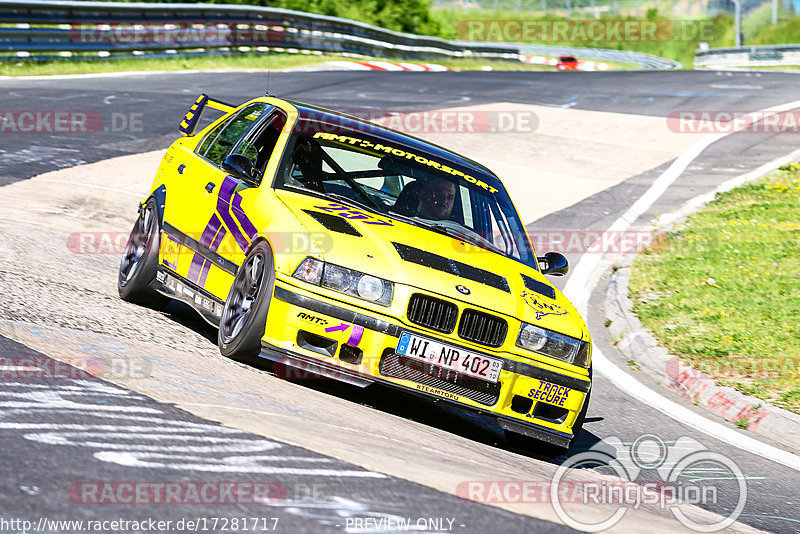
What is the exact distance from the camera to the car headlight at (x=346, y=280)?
18.5 ft

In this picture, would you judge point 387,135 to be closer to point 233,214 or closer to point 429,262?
point 233,214

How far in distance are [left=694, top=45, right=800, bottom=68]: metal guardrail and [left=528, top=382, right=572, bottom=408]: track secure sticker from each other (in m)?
38.2

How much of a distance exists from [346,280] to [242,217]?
3.63ft

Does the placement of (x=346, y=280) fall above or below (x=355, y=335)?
above

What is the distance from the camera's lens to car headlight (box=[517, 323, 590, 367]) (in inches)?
230

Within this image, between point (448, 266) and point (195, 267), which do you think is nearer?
point (448, 266)

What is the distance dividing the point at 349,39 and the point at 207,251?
26486 millimetres

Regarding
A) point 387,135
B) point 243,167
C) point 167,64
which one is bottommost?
point 167,64

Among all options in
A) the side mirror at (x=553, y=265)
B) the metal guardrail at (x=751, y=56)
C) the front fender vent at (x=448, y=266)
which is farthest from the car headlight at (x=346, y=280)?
the metal guardrail at (x=751, y=56)

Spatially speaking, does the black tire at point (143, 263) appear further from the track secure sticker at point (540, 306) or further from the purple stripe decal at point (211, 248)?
the track secure sticker at point (540, 306)

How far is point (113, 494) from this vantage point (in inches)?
138

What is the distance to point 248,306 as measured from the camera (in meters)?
5.93

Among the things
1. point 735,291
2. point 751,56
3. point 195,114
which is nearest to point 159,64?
point 195,114

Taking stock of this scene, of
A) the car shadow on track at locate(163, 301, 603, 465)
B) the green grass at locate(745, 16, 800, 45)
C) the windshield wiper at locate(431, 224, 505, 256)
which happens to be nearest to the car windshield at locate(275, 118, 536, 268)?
the windshield wiper at locate(431, 224, 505, 256)
